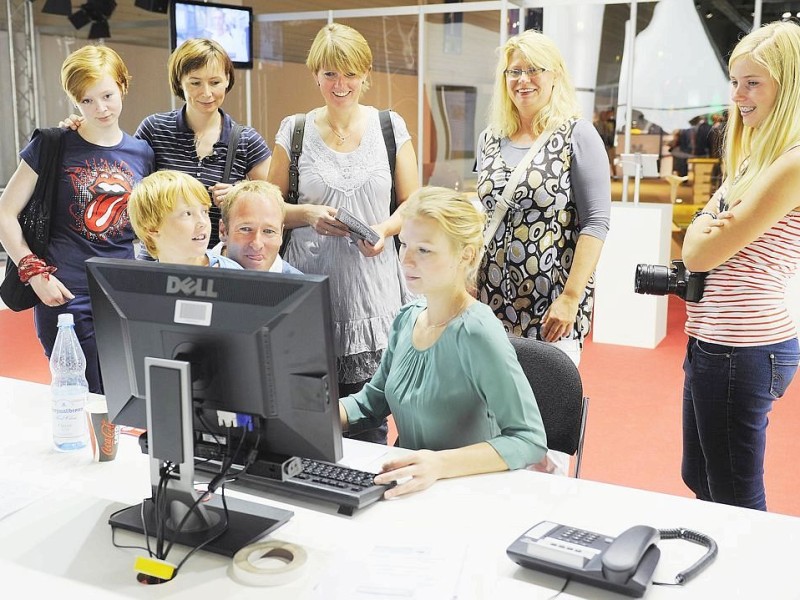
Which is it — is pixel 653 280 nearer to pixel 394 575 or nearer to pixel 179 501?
pixel 394 575

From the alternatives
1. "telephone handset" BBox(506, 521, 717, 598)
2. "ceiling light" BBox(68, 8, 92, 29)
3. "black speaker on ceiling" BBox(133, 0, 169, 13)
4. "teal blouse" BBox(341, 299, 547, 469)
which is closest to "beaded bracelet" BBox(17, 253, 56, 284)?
"teal blouse" BBox(341, 299, 547, 469)

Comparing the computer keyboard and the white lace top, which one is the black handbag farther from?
the computer keyboard

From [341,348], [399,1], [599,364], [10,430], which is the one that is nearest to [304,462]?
[10,430]

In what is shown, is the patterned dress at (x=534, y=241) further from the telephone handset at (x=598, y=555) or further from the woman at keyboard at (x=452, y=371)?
the telephone handset at (x=598, y=555)

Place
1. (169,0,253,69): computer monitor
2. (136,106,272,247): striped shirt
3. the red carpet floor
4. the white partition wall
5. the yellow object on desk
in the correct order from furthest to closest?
1. the yellow object on desk
2. (169,0,253,69): computer monitor
3. the white partition wall
4. the red carpet floor
5. (136,106,272,247): striped shirt

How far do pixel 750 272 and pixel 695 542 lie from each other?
0.86m

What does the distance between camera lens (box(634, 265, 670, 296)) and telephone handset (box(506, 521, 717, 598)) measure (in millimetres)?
952

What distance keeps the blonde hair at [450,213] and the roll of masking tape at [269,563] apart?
Answer: 0.78 m

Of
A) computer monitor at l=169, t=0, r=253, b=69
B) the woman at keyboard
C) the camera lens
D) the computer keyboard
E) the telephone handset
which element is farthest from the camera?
computer monitor at l=169, t=0, r=253, b=69

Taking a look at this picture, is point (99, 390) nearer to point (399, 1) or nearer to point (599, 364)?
point (599, 364)

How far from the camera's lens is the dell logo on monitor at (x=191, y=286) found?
1390 mm

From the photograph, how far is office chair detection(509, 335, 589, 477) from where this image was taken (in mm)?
2033

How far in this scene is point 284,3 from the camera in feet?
32.6

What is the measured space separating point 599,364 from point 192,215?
12.2ft
